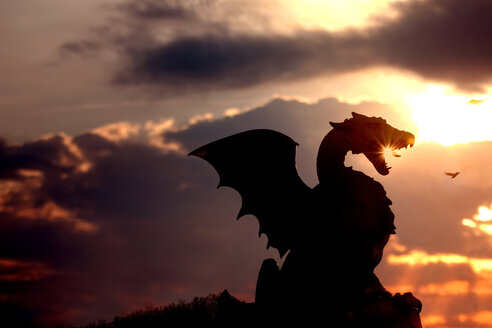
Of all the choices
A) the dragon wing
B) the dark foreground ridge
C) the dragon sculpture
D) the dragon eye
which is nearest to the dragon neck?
the dragon sculpture

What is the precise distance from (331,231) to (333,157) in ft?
3.19

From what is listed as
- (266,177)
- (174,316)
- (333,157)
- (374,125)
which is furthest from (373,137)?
(174,316)

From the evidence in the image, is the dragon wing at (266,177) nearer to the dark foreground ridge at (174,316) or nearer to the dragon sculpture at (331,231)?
the dragon sculpture at (331,231)

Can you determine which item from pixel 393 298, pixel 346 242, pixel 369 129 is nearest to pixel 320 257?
pixel 346 242

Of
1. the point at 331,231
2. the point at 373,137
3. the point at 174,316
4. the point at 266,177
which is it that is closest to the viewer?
the point at 331,231

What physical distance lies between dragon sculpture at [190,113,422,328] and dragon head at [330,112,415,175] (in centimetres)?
1

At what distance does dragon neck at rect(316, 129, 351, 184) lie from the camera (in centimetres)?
913

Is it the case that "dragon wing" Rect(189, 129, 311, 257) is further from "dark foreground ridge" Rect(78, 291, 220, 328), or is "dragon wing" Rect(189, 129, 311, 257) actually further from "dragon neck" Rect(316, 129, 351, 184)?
"dark foreground ridge" Rect(78, 291, 220, 328)

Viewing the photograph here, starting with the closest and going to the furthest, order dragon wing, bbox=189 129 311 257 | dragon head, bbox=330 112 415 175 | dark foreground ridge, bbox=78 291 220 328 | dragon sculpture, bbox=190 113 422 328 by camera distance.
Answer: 1. dragon sculpture, bbox=190 113 422 328
2. dragon head, bbox=330 112 415 175
3. dragon wing, bbox=189 129 311 257
4. dark foreground ridge, bbox=78 291 220 328

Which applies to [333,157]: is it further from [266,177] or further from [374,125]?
[266,177]

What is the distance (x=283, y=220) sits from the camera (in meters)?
9.64

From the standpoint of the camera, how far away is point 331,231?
896 centimetres

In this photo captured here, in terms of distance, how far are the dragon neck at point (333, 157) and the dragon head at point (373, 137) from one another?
Answer: 0.24 ft

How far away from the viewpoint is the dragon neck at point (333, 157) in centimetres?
913
